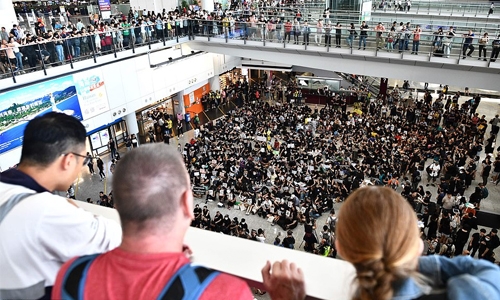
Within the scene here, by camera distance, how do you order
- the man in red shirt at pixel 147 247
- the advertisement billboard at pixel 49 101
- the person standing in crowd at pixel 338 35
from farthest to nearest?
the person standing in crowd at pixel 338 35 → the advertisement billboard at pixel 49 101 → the man in red shirt at pixel 147 247

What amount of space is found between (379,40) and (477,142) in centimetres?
588

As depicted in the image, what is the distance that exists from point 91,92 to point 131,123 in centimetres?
347

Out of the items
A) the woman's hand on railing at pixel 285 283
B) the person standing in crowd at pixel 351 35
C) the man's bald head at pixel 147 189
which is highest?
the man's bald head at pixel 147 189

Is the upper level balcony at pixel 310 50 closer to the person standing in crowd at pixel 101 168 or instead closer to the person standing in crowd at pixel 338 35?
the person standing in crowd at pixel 338 35

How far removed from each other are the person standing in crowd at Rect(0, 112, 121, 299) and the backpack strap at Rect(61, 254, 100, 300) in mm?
255

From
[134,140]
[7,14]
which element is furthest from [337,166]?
[7,14]

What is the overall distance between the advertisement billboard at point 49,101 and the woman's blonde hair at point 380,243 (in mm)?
14417

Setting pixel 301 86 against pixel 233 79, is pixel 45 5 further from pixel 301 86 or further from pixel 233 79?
pixel 301 86

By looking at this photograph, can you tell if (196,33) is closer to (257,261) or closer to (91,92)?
(91,92)

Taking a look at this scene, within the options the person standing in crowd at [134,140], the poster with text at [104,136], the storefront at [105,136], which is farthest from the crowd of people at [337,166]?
the poster with text at [104,136]

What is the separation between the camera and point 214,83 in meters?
26.2

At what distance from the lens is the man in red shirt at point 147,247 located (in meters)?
1.11

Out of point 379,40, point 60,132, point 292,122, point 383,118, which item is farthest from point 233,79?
point 60,132

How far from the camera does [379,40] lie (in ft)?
49.5
